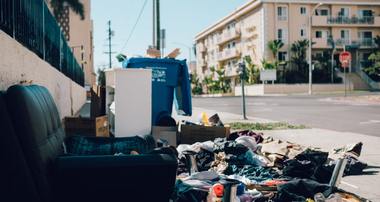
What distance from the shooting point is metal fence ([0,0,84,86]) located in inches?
181

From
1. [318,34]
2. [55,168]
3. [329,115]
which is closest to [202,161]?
[55,168]

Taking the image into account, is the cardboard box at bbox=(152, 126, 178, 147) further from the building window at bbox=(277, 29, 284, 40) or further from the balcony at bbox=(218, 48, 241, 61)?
the balcony at bbox=(218, 48, 241, 61)

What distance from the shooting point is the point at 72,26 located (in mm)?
48562

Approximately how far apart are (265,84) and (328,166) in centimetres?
5113

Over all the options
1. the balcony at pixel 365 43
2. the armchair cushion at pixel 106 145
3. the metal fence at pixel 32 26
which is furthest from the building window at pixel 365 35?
the armchair cushion at pixel 106 145

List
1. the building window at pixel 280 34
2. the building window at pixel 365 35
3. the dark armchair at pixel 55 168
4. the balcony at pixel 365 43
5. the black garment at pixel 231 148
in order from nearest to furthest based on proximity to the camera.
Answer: the dark armchair at pixel 55 168 < the black garment at pixel 231 148 < the building window at pixel 280 34 < the balcony at pixel 365 43 < the building window at pixel 365 35

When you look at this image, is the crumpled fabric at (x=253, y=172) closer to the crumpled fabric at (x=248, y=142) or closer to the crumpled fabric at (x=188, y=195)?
the crumpled fabric at (x=248, y=142)

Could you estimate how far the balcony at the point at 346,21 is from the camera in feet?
200

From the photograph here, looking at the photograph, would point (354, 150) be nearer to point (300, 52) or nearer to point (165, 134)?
point (165, 134)

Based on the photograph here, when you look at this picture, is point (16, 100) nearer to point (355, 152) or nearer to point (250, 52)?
point (355, 152)

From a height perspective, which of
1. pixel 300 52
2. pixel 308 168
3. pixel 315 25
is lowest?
pixel 308 168

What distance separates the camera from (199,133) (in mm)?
8164

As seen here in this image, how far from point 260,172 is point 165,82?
3.71m

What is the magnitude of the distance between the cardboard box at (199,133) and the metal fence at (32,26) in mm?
2573
